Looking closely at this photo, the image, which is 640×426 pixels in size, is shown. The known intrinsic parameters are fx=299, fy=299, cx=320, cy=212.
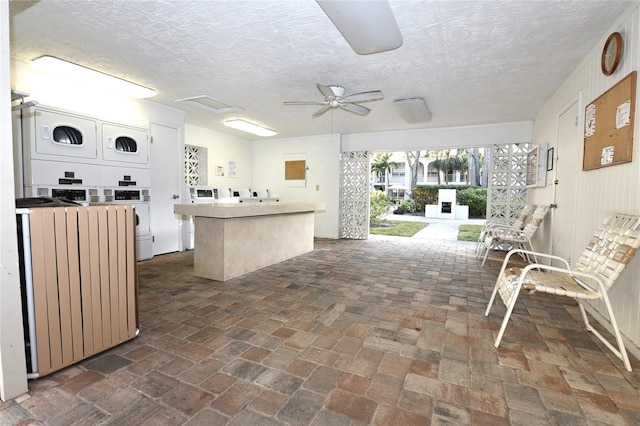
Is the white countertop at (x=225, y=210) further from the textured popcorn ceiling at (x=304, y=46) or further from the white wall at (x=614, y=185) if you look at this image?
the white wall at (x=614, y=185)

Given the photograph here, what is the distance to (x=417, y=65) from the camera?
3.52m

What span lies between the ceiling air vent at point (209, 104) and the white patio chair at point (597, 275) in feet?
15.5

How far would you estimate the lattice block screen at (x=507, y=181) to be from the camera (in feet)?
20.1

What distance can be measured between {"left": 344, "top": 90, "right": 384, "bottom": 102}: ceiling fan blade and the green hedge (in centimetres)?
1396

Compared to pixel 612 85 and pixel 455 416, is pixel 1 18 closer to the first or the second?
pixel 455 416

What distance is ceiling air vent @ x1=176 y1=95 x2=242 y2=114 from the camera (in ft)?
15.8

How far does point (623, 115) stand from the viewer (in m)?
2.38

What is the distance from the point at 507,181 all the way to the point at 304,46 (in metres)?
5.26

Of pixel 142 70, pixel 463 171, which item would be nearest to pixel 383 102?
pixel 142 70

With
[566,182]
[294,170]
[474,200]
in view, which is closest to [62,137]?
[294,170]

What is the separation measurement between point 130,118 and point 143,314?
11.5 feet

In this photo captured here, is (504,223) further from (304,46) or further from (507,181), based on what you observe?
(304,46)

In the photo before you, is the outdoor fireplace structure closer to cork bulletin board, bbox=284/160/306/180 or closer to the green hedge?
the green hedge

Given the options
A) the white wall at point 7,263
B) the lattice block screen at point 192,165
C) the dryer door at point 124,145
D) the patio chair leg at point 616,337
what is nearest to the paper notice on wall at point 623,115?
the patio chair leg at point 616,337
